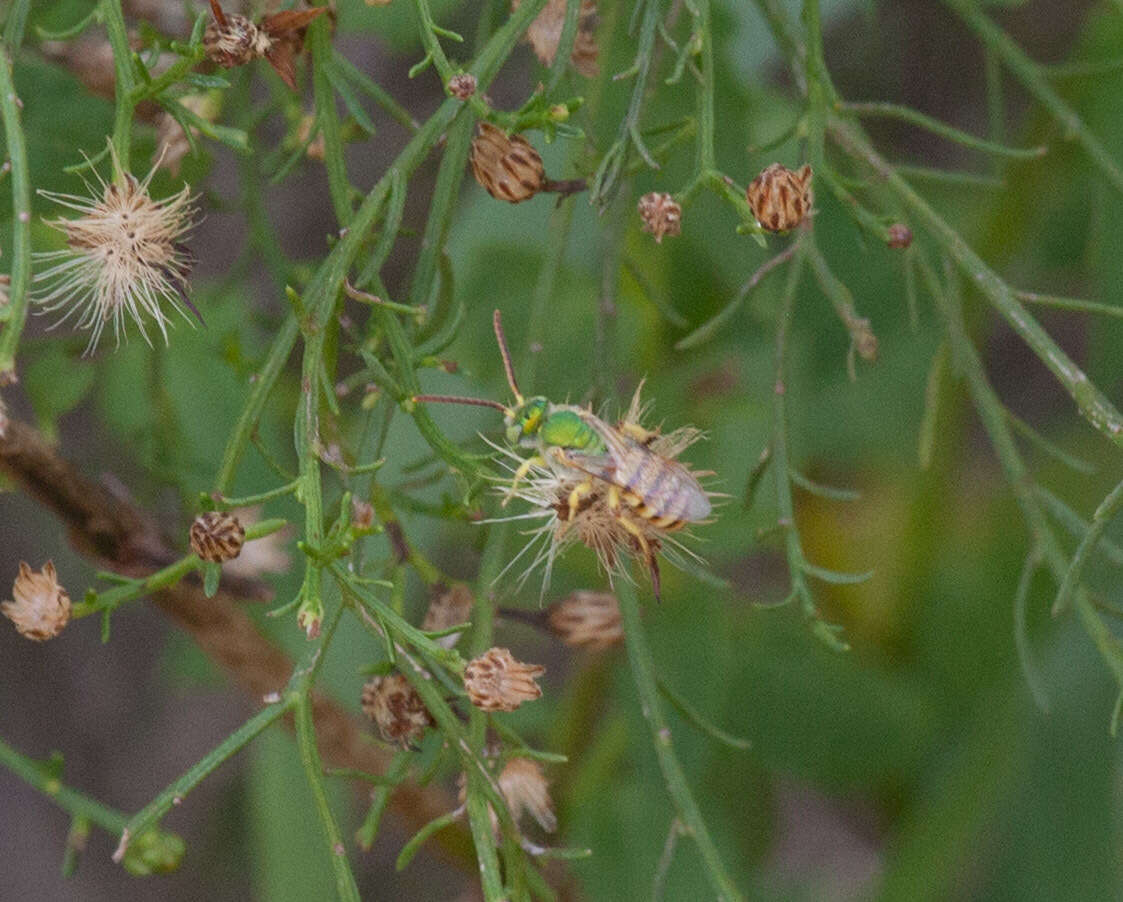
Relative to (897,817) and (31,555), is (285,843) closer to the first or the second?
(897,817)

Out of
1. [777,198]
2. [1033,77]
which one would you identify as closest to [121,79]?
[777,198]

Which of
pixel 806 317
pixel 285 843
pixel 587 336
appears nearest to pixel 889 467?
pixel 806 317

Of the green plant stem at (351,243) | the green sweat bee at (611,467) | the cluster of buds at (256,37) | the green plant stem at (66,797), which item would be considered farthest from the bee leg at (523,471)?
the green plant stem at (66,797)

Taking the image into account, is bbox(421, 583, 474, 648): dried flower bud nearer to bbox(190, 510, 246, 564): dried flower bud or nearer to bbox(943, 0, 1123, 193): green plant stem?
bbox(190, 510, 246, 564): dried flower bud

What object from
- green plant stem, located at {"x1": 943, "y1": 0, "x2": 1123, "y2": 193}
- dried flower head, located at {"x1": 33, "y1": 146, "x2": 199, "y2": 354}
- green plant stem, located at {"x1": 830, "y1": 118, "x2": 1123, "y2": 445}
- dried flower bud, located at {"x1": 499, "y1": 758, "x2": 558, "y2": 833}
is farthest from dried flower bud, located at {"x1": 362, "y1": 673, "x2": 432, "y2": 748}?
green plant stem, located at {"x1": 943, "y1": 0, "x2": 1123, "y2": 193}

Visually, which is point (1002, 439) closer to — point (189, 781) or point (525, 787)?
point (525, 787)

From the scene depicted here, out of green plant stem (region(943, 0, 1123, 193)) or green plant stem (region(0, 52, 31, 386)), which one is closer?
green plant stem (region(0, 52, 31, 386))

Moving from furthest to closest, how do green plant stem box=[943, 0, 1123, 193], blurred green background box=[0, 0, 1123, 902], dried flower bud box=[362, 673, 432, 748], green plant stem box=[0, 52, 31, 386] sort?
blurred green background box=[0, 0, 1123, 902] → green plant stem box=[943, 0, 1123, 193] → dried flower bud box=[362, 673, 432, 748] → green plant stem box=[0, 52, 31, 386]
